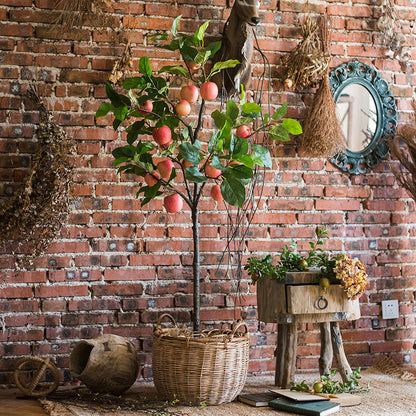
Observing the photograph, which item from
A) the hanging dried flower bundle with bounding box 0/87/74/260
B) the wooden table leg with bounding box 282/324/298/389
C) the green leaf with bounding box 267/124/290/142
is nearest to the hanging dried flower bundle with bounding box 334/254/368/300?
the wooden table leg with bounding box 282/324/298/389

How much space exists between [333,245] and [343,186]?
1.11ft

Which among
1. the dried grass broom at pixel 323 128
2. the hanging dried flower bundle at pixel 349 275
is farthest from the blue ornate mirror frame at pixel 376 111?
the hanging dried flower bundle at pixel 349 275

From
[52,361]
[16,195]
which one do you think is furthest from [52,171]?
[52,361]

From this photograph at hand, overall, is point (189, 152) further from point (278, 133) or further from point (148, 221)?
point (148, 221)

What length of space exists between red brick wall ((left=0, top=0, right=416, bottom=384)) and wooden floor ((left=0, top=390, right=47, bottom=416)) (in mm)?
192

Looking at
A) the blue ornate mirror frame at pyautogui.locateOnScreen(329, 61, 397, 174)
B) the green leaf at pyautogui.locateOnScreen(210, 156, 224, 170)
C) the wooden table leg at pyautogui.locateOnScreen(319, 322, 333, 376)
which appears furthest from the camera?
the blue ornate mirror frame at pyautogui.locateOnScreen(329, 61, 397, 174)

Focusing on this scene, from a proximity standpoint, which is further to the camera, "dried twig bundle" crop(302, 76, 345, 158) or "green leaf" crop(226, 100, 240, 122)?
"dried twig bundle" crop(302, 76, 345, 158)

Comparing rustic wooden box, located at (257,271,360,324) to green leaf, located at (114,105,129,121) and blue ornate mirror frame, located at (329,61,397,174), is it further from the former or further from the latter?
green leaf, located at (114,105,129,121)

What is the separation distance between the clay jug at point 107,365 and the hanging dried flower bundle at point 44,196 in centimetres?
56

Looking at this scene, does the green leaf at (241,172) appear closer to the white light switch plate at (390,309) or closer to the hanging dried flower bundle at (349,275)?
the hanging dried flower bundle at (349,275)

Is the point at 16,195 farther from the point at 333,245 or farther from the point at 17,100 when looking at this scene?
the point at 333,245

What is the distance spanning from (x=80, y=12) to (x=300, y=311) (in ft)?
5.96

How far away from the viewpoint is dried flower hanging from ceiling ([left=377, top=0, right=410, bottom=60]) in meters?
3.29

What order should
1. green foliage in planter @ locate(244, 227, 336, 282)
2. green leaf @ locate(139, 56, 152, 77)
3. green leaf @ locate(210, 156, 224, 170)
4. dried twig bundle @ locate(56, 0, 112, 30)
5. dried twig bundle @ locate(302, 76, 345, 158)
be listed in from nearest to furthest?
green leaf @ locate(210, 156, 224, 170) < green leaf @ locate(139, 56, 152, 77) < green foliage in planter @ locate(244, 227, 336, 282) < dried twig bundle @ locate(56, 0, 112, 30) < dried twig bundle @ locate(302, 76, 345, 158)
